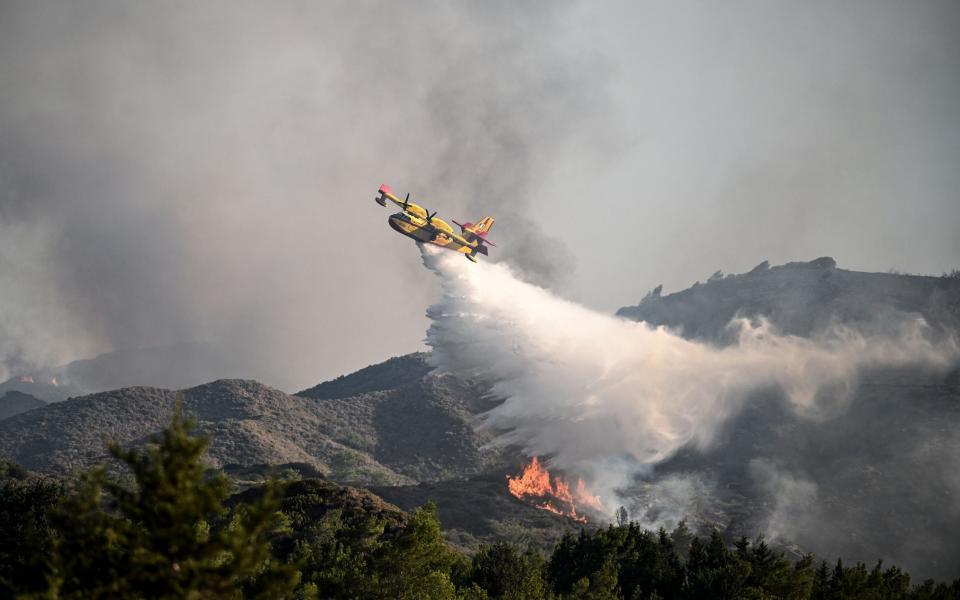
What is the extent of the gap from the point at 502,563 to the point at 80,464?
134981 millimetres

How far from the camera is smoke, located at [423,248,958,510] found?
11600cm

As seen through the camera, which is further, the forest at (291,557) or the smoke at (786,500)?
the smoke at (786,500)

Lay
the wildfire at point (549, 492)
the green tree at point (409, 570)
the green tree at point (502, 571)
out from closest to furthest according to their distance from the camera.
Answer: the green tree at point (409, 570) → the green tree at point (502, 571) → the wildfire at point (549, 492)

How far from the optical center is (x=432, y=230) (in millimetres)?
102750

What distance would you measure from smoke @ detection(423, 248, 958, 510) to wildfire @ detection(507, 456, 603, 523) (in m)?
3.59

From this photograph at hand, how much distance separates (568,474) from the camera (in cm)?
14900

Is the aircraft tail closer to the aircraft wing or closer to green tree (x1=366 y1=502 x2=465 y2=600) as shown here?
the aircraft wing

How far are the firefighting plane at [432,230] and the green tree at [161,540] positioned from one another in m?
81.5

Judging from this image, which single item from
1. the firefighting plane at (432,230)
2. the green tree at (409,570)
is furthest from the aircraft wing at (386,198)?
the green tree at (409,570)

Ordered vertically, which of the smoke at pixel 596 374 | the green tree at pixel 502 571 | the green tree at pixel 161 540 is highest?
the smoke at pixel 596 374

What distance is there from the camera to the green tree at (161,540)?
17172mm

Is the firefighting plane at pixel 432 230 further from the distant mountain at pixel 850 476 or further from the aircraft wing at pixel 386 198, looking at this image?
the distant mountain at pixel 850 476

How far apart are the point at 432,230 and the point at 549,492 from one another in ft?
228

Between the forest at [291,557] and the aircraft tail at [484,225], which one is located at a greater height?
the aircraft tail at [484,225]
